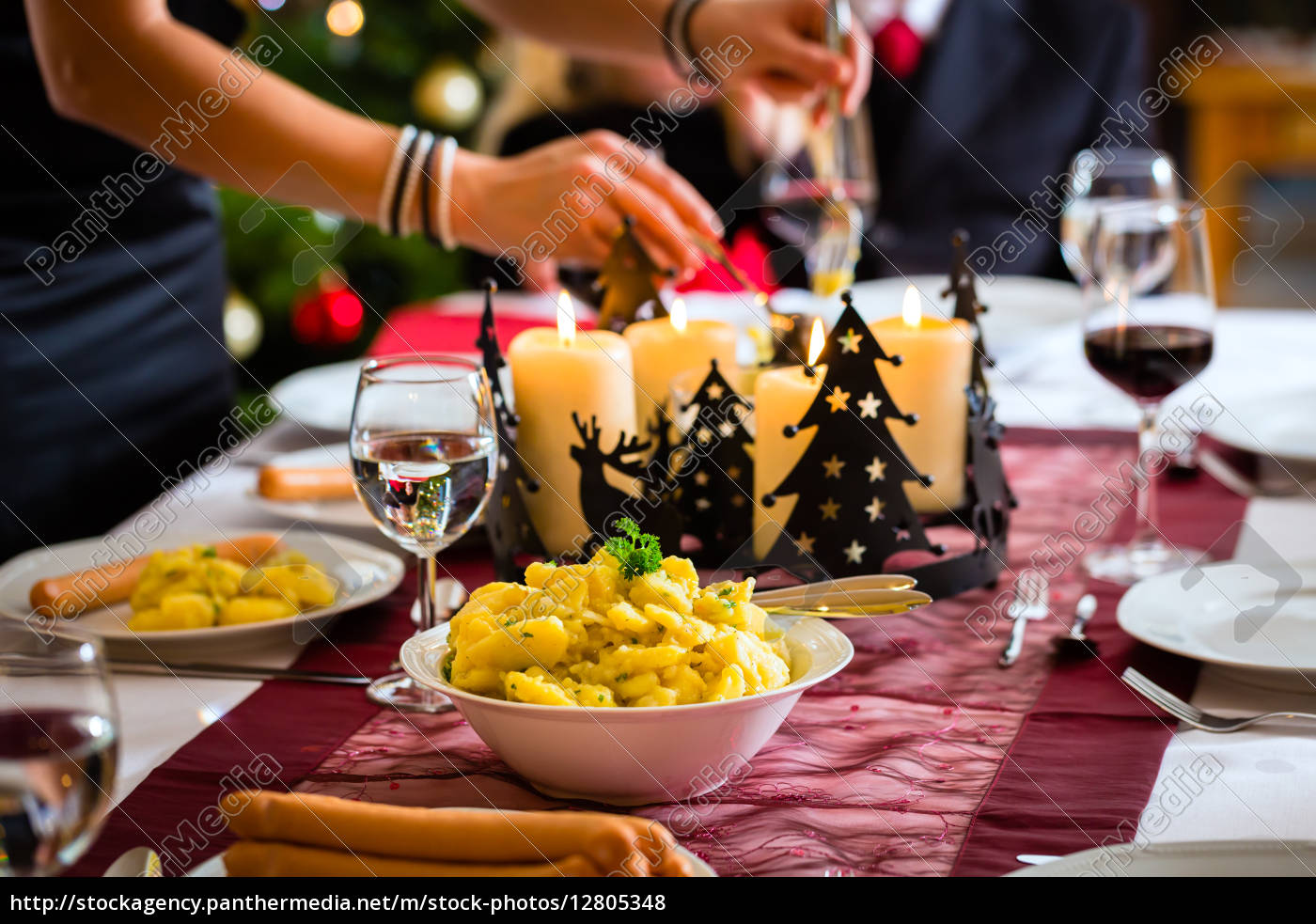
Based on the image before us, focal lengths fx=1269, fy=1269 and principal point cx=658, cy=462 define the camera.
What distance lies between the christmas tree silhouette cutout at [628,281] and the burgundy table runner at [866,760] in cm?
41

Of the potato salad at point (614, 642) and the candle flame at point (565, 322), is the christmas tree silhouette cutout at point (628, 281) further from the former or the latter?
the potato salad at point (614, 642)

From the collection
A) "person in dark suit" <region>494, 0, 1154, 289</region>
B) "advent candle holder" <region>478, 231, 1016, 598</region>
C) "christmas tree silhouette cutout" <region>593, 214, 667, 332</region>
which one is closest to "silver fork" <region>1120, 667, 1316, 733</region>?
"advent candle holder" <region>478, 231, 1016, 598</region>

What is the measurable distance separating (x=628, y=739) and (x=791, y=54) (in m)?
1.11

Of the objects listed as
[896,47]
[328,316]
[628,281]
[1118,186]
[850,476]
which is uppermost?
[896,47]

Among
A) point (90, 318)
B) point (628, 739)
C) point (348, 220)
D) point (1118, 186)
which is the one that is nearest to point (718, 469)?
point (628, 739)

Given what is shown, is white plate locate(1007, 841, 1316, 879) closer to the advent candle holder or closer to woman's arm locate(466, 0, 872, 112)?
the advent candle holder

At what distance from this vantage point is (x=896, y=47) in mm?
3434

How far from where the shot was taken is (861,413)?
39.8 inches

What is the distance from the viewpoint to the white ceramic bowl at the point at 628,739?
69cm

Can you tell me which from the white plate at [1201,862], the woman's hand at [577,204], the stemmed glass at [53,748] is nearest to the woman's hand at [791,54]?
the woman's hand at [577,204]

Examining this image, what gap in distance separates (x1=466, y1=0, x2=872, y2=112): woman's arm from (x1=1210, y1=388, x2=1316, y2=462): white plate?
60cm

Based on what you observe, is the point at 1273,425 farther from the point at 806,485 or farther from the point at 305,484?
the point at 305,484

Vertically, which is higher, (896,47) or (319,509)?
(896,47)

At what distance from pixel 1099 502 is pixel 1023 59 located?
2.53m
